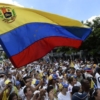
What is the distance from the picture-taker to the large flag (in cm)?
447

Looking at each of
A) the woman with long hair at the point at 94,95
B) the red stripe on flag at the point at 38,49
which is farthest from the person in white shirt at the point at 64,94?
the red stripe on flag at the point at 38,49

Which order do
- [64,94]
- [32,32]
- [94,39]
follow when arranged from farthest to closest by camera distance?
[94,39]
[64,94]
[32,32]

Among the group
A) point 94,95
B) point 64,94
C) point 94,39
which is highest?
point 94,95

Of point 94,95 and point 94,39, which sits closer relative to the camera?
point 94,95

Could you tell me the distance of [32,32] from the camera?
4910 millimetres

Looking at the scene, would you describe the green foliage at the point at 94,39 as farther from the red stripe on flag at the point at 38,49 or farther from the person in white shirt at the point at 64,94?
the red stripe on flag at the point at 38,49

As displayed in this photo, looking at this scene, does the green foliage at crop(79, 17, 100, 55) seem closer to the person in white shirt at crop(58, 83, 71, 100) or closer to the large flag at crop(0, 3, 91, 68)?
the person in white shirt at crop(58, 83, 71, 100)

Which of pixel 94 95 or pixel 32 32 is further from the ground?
pixel 32 32

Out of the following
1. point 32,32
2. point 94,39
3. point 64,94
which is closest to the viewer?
point 32,32

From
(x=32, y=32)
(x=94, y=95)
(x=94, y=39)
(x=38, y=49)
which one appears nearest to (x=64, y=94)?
(x=94, y=95)

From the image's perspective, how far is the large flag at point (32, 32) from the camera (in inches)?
176

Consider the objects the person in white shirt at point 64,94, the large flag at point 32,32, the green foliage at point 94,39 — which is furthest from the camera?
the green foliage at point 94,39

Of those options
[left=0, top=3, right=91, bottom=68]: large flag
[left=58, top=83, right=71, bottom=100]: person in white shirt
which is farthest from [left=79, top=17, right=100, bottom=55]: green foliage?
[left=0, top=3, right=91, bottom=68]: large flag

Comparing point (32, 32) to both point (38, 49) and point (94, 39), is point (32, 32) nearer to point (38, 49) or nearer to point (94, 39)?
point (38, 49)
